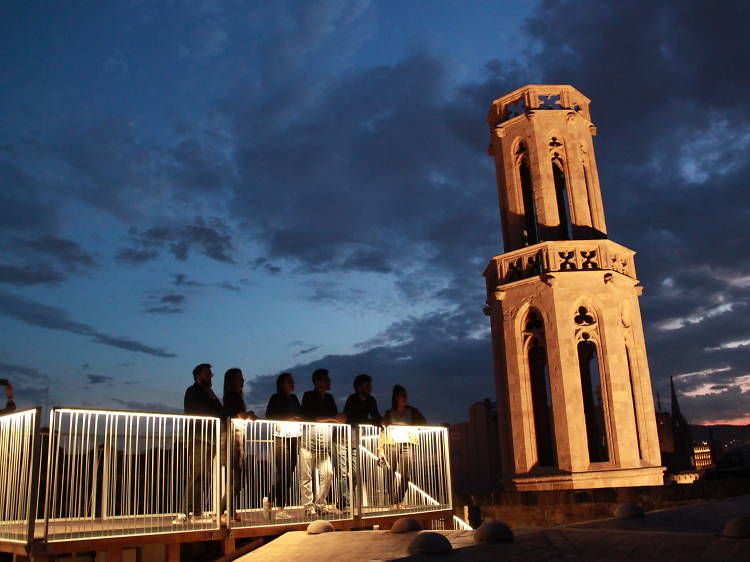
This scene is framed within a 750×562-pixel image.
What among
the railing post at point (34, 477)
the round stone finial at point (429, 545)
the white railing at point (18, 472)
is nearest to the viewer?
the round stone finial at point (429, 545)

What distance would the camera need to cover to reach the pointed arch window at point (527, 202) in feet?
76.5

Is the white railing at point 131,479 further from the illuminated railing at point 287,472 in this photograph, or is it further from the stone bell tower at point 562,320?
the stone bell tower at point 562,320

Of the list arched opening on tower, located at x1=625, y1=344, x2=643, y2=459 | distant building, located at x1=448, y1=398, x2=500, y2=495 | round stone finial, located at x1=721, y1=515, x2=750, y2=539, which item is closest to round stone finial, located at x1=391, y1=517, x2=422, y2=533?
round stone finial, located at x1=721, y1=515, x2=750, y2=539

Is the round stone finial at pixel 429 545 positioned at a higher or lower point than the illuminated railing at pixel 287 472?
lower

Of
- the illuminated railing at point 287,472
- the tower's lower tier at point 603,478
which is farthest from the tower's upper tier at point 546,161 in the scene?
the illuminated railing at point 287,472

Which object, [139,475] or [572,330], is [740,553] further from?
[572,330]

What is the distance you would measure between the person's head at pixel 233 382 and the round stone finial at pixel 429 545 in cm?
388

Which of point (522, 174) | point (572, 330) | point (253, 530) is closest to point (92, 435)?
point (253, 530)

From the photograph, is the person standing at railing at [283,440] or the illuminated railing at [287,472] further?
the person standing at railing at [283,440]

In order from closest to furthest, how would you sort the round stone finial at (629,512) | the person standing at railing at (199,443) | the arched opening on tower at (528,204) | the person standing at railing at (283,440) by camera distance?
the round stone finial at (629,512) → the person standing at railing at (199,443) → the person standing at railing at (283,440) → the arched opening on tower at (528,204)

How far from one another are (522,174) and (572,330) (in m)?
6.72

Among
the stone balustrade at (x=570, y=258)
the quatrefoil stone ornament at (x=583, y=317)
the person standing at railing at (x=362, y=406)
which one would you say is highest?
the stone balustrade at (x=570, y=258)

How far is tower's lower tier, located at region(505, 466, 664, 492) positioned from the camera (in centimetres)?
1858

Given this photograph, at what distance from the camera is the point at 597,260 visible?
19969 mm
